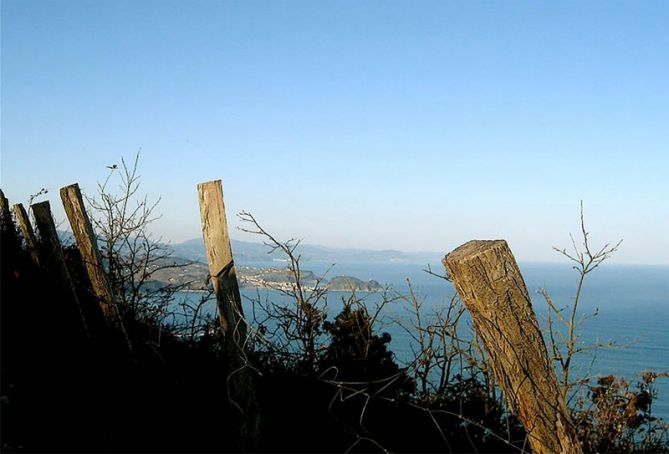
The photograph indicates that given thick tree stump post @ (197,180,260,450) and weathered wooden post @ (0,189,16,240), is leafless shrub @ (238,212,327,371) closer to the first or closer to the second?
thick tree stump post @ (197,180,260,450)

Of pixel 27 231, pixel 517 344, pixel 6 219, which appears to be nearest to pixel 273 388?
pixel 517 344

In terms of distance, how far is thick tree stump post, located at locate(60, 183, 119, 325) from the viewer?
5570 millimetres

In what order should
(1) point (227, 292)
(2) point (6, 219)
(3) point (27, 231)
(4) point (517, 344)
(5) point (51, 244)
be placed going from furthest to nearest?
(2) point (6, 219)
(3) point (27, 231)
(5) point (51, 244)
(1) point (227, 292)
(4) point (517, 344)

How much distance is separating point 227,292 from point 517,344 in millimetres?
2261

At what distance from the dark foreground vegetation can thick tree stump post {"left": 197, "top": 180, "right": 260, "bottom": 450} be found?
0.07m

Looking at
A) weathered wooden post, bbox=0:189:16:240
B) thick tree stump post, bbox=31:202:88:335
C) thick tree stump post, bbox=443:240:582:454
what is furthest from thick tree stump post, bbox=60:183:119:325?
thick tree stump post, bbox=443:240:582:454

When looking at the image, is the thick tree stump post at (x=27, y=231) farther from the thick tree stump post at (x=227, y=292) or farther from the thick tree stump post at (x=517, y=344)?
the thick tree stump post at (x=517, y=344)

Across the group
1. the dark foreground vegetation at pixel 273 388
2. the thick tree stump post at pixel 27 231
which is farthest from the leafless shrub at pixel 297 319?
the thick tree stump post at pixel 27 231

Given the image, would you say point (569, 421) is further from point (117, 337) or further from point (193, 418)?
point (117, 337)

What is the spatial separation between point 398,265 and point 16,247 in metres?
65.1

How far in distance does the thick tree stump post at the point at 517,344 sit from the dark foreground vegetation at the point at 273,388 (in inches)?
66.1

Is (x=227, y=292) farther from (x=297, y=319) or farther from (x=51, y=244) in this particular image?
(x=51, y=244)

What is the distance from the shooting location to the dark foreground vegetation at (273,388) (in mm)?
4430

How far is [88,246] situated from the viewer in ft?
18.5
